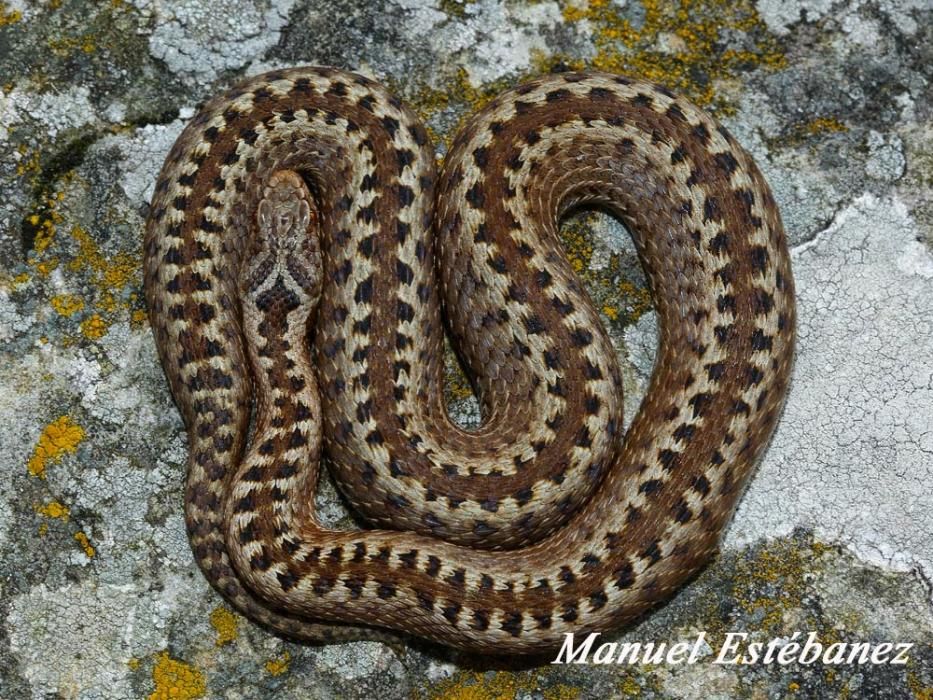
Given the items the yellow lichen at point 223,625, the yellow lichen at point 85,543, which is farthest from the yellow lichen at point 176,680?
the yellow lichen at point 85,543

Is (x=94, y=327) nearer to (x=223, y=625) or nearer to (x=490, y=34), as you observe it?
(x=223, y=625)

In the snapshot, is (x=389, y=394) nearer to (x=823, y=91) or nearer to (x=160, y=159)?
(x=160, y=159)

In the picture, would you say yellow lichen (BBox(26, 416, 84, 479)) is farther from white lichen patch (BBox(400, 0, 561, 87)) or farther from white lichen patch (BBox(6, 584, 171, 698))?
white lichen patch (BBox(400, 0, 561, 87))

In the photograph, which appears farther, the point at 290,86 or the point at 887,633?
the point at 290,86

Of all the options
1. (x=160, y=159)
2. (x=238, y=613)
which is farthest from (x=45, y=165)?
(x=238, y=613)

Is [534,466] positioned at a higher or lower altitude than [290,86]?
lower

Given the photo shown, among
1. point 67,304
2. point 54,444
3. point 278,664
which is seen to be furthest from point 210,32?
point 278,664
